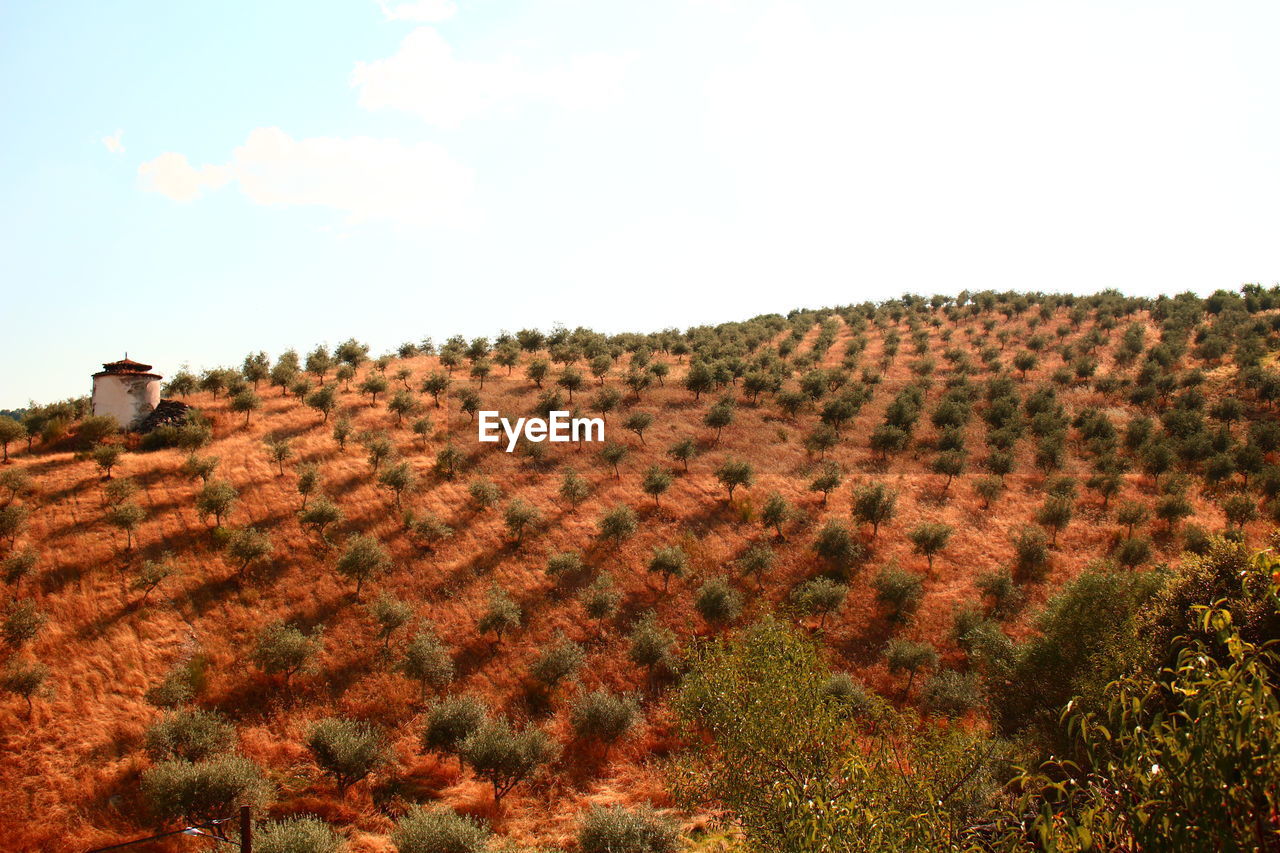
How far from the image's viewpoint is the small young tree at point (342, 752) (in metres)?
24.3

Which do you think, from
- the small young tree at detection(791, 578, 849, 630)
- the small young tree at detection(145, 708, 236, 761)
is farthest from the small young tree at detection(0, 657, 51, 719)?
the small young tree at detection(791, 578, 849, 630)

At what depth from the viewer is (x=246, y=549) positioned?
33125 millimetres

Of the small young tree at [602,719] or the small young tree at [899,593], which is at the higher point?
the small young tree at [899,593]

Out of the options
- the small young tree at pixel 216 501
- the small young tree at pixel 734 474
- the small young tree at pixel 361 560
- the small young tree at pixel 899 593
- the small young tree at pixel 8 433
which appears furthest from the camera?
the small young tree at pixel 734 474

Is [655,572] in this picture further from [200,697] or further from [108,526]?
[108,526]

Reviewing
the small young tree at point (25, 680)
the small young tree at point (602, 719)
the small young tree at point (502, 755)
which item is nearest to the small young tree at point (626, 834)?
the small young tree at point (502, 755)

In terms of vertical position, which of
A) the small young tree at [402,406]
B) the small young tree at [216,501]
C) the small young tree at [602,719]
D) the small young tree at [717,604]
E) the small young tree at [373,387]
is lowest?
the small young tree at [602,719]

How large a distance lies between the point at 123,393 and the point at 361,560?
2764 cm

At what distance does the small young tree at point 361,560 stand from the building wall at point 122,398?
78.9 ft

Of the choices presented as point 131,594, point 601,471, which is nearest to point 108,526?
point 131,594

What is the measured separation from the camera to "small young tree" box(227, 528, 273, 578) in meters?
33.1

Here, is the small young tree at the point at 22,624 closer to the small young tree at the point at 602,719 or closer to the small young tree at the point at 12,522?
the small young tree at the point at 12,522

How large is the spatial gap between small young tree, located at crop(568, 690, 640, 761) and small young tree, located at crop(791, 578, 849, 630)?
12643mm

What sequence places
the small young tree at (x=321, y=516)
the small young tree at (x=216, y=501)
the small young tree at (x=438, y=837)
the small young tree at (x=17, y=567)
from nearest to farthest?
the small young tree at (x=438, y=837)
the small young tree at (x=17, y=567)
the small young tree at (x=216, y=501)
the small young tree at (x=321, y=516)
